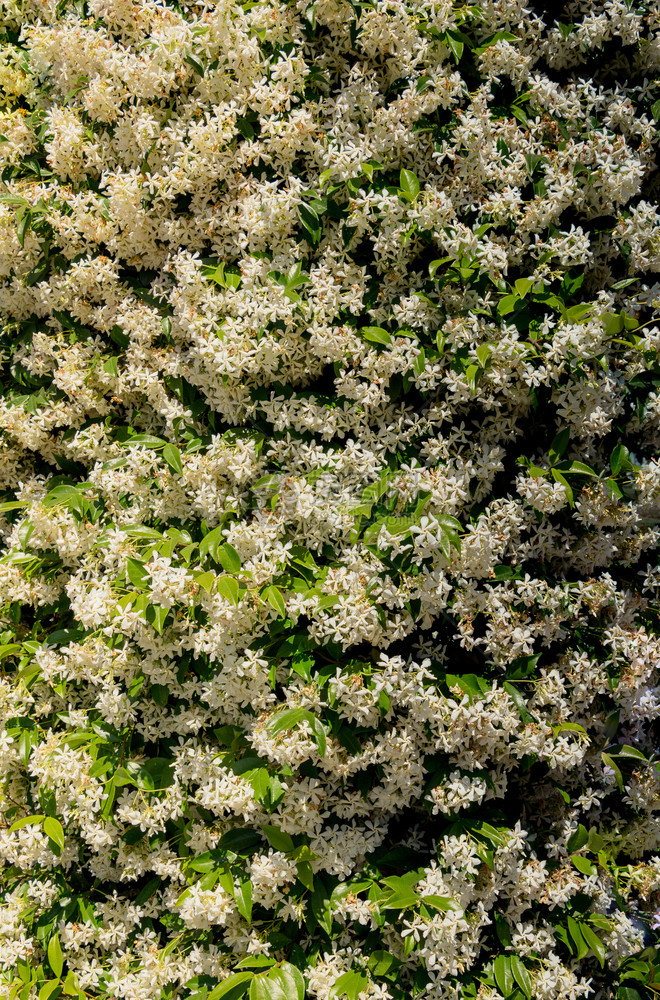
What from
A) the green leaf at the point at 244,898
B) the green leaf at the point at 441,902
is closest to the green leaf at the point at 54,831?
the green leaf at the point at 244,898

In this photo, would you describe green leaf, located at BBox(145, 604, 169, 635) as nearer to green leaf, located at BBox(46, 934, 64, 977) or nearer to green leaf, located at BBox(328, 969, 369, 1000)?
green leaf, located at BBox(328, 969, 369, 1000)

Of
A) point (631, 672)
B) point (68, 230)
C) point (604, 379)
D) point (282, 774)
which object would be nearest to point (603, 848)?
point (631, 672)

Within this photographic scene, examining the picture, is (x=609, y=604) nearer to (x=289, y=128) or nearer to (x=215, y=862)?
(x=215, y=862)

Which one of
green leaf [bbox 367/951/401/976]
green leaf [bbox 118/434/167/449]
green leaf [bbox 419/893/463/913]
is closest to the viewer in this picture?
green leaf [bbox 419/893/463/913]

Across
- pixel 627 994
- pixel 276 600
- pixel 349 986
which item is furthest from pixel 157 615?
pixel 627 994

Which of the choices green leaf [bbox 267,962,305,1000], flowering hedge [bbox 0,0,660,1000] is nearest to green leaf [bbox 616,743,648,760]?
flowering hedge [bbox 0,0,660,1000]

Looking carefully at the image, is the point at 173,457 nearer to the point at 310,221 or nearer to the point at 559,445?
the point at 310,221
